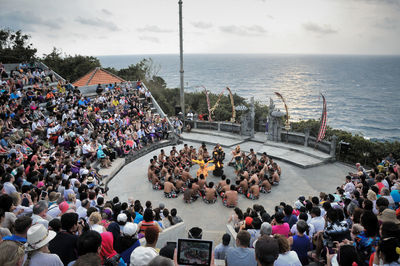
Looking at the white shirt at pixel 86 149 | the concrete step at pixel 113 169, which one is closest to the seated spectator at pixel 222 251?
the concrete step at pixel 113 169

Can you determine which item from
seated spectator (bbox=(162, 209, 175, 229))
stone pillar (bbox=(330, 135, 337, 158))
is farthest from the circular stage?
seated spectator (bbox=(162, 209, 175, 229))

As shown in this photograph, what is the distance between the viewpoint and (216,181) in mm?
14383

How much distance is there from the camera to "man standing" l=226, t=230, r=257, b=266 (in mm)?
4723

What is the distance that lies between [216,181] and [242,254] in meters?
9.62

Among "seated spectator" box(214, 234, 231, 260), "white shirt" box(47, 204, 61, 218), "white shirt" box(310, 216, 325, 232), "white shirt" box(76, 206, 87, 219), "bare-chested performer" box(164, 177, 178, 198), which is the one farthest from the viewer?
"bare-chested performer" box(164, 177, 178, 198)

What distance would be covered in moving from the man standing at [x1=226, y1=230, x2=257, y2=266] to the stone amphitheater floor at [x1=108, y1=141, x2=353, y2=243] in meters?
3.97

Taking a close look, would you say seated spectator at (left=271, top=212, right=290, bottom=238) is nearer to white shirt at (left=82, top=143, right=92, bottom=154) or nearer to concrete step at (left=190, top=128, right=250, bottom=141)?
white shirt at (left=82, top=143, right=92, bottom=154)

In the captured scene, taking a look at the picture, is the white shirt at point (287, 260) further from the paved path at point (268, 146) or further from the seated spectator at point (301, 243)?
the paved path at point (268, 146)

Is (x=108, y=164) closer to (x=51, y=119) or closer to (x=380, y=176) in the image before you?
(x=51, y=119)

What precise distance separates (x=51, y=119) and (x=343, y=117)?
79615 millimetres

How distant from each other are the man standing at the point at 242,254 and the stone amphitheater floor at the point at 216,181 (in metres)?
3.97

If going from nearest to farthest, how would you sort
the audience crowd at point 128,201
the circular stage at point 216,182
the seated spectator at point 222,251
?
the audience crowd at point 128,201 → the seated spectator at point 222,251 → the circular stage at point 216,182

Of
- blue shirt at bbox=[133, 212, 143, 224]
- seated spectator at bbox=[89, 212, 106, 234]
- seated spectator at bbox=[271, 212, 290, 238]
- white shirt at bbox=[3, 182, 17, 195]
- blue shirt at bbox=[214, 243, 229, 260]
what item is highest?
seated spectator at bbox=[89, 212, 106, 234]

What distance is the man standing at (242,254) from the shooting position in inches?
186
